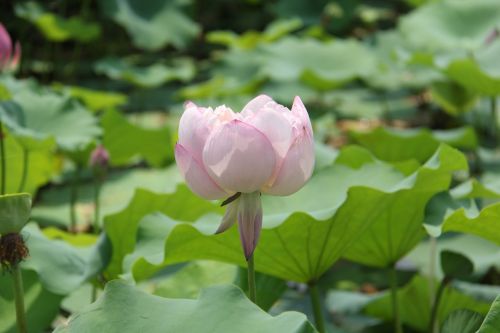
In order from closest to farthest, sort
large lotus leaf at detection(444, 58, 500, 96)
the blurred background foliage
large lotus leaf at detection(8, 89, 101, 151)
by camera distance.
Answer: the blurred background foliage < large lotus leaf at detection(8, 89, 101, 151) < large lotus leaf at detection(444, 58, 500, 96)

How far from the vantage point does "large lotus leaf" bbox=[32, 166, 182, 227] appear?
2.48 m

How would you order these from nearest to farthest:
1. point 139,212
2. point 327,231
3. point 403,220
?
1. point 327,231
2. point 403,220
3. point 139,212

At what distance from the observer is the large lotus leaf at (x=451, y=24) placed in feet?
9.76

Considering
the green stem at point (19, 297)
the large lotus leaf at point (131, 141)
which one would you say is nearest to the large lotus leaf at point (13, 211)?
the green stem at point (19, 297)

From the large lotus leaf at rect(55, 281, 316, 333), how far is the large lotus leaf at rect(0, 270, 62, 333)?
352 mm

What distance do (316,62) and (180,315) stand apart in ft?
7.81

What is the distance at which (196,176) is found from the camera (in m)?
0.97

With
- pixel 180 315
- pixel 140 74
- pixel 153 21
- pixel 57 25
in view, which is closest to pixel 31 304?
pixel 180 315

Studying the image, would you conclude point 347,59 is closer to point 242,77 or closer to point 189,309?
point 242,77

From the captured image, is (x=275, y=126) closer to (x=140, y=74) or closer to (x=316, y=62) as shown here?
(x=316, y=62)

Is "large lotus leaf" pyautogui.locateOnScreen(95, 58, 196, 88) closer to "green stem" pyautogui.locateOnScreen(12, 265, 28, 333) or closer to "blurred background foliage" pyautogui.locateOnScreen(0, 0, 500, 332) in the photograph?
"blurred background foliage" pyautogui.locateOnScreen(0, 0, 500, 332)

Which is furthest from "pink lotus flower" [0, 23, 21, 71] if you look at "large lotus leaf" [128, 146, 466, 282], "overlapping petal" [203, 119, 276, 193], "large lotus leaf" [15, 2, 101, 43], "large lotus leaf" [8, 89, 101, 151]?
"large lotus leaf" [15, 2, 101, 43]

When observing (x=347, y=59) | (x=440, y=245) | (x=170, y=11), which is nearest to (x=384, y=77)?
(x=347, y=59)

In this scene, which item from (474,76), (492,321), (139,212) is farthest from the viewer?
(474,76)
